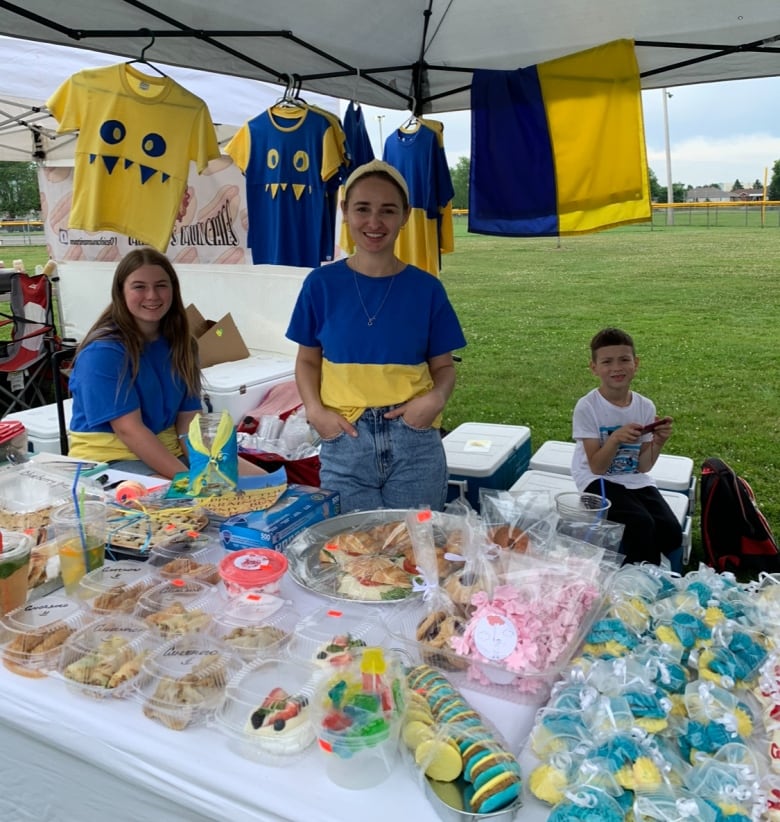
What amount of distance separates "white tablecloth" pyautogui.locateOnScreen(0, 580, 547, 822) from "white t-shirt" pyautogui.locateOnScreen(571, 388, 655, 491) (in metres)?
1.96

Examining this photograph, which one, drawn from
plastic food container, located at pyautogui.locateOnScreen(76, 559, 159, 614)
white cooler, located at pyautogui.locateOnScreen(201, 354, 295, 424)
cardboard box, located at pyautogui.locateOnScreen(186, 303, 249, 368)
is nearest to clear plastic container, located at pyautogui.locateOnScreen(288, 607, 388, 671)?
plastic food container, located at pyautogui.locateOnScreen(76, 559, 159, 614)

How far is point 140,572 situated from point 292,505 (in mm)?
430

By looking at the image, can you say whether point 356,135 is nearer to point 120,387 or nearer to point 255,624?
point 120,387

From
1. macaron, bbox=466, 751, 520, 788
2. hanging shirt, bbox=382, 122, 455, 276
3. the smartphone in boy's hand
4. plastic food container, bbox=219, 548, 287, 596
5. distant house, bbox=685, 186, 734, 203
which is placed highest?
distant house, bbox=685, 186, 734, 203

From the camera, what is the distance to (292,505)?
6.11ft

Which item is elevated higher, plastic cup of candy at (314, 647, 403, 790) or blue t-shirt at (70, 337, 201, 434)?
blue t-shirt at (70, 337, 201, 434)

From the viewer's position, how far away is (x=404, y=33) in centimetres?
313

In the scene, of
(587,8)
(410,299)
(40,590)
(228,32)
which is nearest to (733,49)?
(587,8)

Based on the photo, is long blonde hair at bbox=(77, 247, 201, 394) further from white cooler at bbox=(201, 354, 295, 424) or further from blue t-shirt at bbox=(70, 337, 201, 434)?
white cooler at bbox=(201, 354, 295, 424)

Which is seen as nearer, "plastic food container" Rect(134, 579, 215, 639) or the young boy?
"plastic food container" Rect(134, 579, 215, 639)

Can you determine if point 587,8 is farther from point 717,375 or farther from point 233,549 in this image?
point 717,375

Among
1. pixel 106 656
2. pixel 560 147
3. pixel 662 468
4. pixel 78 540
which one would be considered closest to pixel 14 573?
pixel 78 540

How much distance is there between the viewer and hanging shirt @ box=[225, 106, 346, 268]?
11.2 feet

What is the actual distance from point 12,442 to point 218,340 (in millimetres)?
3063
